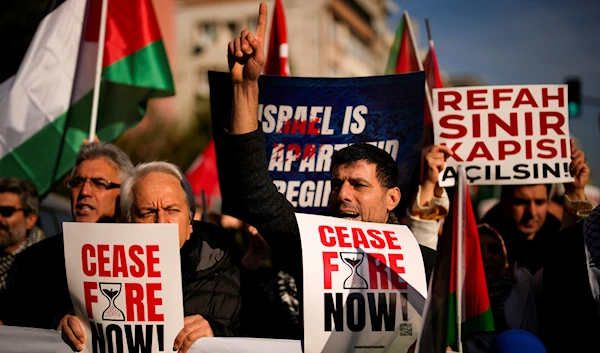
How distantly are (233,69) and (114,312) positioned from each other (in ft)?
3.66

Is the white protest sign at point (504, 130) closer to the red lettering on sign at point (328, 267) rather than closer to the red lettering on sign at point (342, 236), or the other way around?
the red lettering on sign at point (342, 236)

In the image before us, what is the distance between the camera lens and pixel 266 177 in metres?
3.23

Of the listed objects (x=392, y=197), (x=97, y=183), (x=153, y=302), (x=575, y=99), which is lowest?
(x=153, y=302)

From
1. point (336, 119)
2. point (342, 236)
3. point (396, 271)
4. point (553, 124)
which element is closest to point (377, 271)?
point (396, 271)

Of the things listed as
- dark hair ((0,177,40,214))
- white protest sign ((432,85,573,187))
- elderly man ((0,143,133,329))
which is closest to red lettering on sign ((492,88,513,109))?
white protest sign ((432,85,573,187))

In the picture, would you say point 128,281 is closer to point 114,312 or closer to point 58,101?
point 114,312

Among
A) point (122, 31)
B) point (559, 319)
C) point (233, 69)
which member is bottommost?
point (559, 319)

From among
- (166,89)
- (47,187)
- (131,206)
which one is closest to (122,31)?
(166,89)

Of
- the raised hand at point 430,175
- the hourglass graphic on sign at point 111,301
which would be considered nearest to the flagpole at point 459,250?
the raised hand at point 430,175

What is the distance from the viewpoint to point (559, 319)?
10.6 feet

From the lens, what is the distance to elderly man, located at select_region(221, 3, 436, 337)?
320cm

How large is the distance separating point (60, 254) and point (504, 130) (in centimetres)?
247

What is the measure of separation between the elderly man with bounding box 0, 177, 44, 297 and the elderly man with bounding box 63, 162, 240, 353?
1508mm

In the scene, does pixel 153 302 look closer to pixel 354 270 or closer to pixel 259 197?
pixel 259 197
